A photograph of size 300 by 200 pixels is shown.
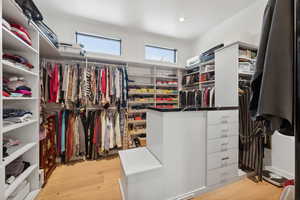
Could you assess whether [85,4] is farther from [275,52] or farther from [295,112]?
[295,112]

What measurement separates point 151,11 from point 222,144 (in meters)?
2.55

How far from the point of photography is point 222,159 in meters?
1.65

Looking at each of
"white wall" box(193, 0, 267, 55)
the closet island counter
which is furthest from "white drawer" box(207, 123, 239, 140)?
"white wall" box(193, 0, 267, 55)

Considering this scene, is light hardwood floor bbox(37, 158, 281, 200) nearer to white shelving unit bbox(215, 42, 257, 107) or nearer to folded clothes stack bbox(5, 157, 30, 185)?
folded clothes stack bbox(5, 157, 30, 185)

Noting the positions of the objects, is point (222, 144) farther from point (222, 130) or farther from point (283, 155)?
point (283, 155)

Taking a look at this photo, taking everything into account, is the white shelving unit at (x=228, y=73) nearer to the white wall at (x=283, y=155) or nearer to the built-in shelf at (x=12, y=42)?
the white wall at (x=283, y=155)

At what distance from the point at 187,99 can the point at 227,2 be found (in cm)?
194

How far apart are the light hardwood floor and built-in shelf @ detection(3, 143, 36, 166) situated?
2.08ft

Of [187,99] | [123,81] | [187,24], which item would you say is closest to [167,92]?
[187,99]

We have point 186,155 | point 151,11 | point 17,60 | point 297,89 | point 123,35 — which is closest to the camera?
point 297,89

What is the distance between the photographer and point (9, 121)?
1.22 m

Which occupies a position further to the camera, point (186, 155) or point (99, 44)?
point (99, 44)

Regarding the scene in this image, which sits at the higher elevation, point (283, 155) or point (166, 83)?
point (166, 83)

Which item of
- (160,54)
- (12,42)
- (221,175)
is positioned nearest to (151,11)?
(160,54)
